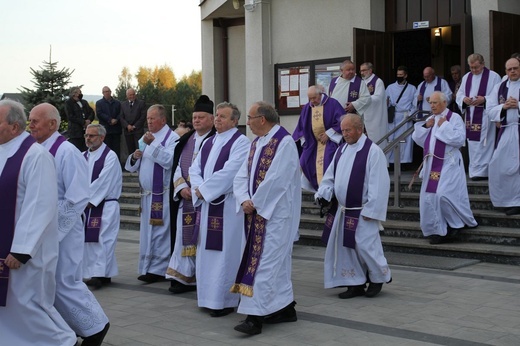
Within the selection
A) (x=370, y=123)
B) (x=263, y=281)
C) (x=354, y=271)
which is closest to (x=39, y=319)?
(x=263, y=281)

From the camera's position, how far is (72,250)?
244 inches

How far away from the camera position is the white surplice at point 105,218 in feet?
29.0

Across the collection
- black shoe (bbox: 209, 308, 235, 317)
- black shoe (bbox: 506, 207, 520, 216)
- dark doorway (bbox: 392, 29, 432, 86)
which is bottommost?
black shoe (bbox: 209, 308, 235, 317)

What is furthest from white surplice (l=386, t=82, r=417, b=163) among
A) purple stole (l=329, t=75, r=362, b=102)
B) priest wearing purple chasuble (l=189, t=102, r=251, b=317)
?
priest wearing purple chasuble (l=189, t=102, r=251, b=317)

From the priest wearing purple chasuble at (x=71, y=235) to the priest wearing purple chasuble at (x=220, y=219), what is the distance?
58.4 inches

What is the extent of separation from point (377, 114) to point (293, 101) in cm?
259

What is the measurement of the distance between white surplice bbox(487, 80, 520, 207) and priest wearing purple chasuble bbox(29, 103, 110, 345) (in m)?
6.11

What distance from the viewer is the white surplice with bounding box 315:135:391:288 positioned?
309 inches

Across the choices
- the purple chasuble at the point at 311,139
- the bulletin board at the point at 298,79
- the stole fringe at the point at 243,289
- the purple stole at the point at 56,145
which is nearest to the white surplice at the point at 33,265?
the purple stole at the point at 56,145

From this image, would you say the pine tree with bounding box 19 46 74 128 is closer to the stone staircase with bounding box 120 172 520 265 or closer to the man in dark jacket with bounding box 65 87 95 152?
the man in dark jacket with bounding box 65 87 95 152

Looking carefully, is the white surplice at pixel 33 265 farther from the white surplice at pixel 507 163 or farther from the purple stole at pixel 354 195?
the white surplice at pixel 507 163

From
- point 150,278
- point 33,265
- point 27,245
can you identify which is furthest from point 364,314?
point 27,245

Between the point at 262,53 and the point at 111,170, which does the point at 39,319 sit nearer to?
the point at 111,170

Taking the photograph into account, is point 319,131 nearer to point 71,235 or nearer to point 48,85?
point 71,235
